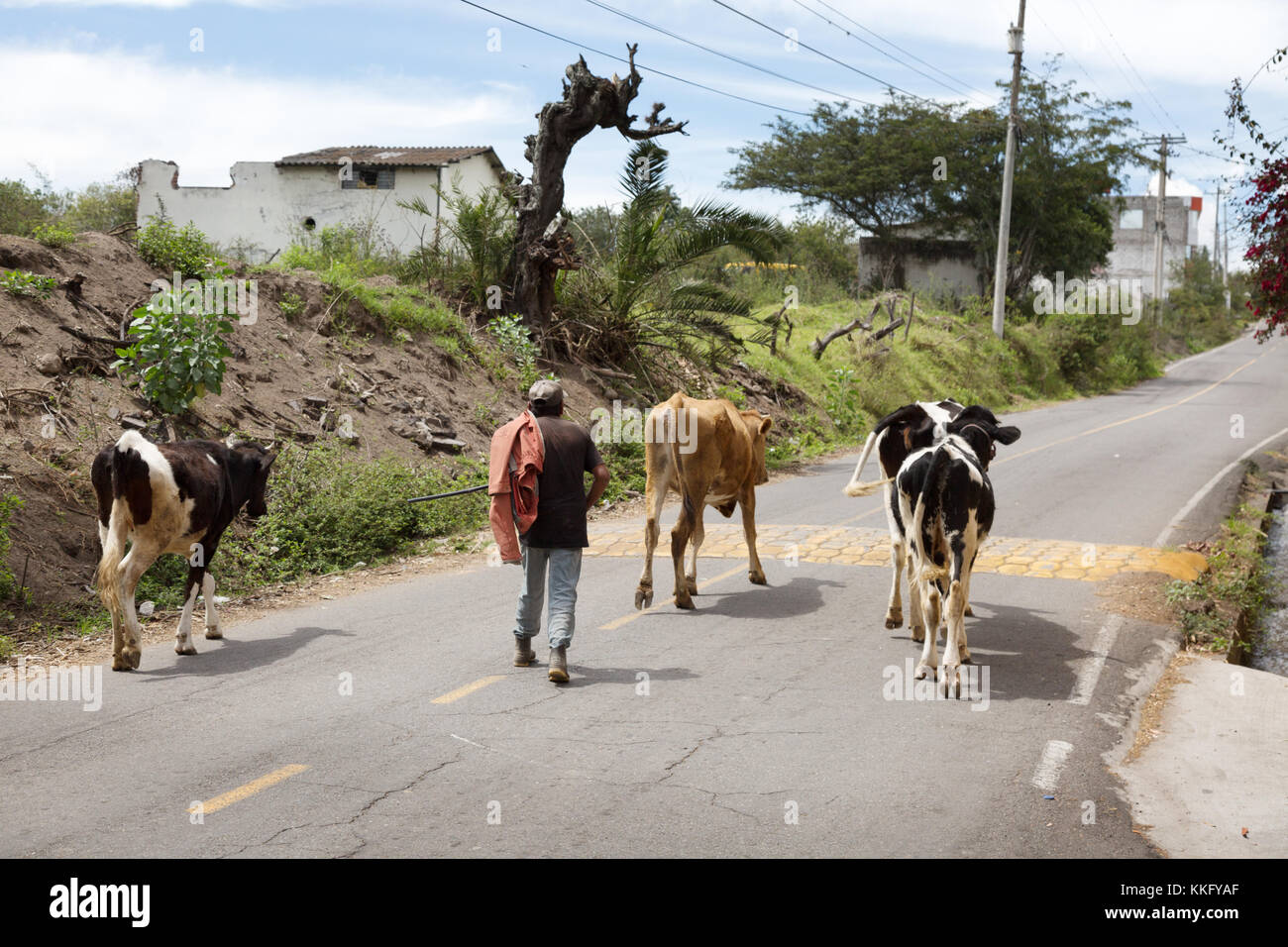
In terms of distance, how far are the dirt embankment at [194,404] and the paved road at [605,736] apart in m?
2.38

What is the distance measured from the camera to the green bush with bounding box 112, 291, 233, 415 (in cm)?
1165

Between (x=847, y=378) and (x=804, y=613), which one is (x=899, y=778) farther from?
(x=847, y=378)

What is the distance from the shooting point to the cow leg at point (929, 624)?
7676 millimetres

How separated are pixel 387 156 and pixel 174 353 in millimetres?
24999

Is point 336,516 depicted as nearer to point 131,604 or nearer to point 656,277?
point 131,604

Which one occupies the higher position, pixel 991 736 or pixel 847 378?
pixel 847 378

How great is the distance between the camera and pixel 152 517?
812 centimetres

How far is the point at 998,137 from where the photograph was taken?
134ft

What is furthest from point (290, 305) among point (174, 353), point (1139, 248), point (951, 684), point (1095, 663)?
point (1139, 248)

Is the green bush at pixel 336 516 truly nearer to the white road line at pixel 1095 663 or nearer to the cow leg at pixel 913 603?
the cow leg at pixel 913 603

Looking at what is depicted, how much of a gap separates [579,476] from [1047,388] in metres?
33.1

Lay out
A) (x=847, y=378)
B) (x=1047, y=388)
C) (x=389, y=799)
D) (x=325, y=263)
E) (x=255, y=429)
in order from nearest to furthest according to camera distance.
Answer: (x=389, y=799) < (x=255, y=429) < (x=325, y=263) < (x=847, y=378) < (x=1047, y=388)

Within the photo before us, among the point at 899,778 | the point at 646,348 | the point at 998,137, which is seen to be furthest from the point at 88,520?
the point at 998,137

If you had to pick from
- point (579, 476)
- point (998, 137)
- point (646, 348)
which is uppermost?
point (998, 137)
